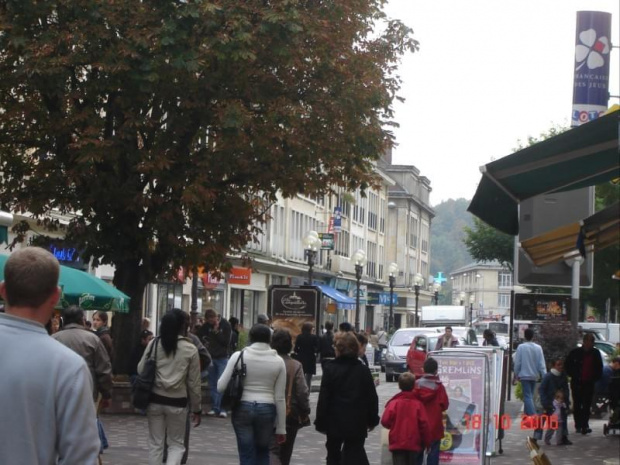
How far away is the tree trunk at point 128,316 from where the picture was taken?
2383 cm

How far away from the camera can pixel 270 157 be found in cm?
2236

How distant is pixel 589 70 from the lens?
2025 cm

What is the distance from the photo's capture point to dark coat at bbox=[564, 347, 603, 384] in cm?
2141

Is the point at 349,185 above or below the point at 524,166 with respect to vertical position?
→ above

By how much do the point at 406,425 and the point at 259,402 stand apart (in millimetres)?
1700

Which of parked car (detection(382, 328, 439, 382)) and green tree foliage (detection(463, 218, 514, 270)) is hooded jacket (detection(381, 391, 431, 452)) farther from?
green tree foliage (detection(463, 218, 514, 270))

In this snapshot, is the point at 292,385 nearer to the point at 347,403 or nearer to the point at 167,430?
the point at 347,403

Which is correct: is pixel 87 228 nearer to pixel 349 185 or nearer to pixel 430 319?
pixel 349 185

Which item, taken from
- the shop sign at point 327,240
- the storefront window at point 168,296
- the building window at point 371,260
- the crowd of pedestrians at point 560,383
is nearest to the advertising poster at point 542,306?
the crowd of pedestrians at point 560,383

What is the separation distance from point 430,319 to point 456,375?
49.4 metres

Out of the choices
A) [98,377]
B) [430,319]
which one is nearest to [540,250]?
[98,377]

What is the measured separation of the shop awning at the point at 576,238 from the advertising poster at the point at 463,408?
407 cm

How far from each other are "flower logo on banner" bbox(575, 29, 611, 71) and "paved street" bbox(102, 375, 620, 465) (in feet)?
19.6

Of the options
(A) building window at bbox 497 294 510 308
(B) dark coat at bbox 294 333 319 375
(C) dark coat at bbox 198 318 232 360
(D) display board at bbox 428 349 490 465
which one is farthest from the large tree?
(A) building window at bbox 497 294 510 308
